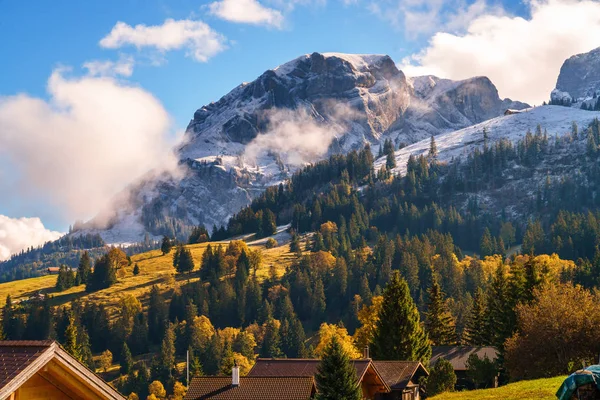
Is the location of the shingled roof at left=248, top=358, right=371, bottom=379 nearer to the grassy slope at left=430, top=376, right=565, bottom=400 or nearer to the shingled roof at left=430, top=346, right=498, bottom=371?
the grassy slope at left=430, top=376, right=565, bottom=400

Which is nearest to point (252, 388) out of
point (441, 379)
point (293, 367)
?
point (293, 367)

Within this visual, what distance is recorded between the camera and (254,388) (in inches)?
1735

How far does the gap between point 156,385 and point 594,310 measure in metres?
105

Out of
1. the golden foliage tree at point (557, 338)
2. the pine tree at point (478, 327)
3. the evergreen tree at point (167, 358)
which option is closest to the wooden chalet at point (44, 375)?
the golden foliage tree at point (557, 338)

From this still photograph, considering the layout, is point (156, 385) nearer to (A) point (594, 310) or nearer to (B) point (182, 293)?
(B) point (182, 293)

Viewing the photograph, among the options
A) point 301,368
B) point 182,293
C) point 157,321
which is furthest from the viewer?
point 182,293

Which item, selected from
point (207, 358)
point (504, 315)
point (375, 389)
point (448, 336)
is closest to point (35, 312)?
point (207, 358)

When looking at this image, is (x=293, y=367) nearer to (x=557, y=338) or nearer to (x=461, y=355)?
(x=557, y=338)

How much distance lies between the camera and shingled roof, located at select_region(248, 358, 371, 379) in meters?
50.2

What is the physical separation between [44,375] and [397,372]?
48602mm

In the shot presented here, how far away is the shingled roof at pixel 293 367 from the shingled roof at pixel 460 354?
30.6 m

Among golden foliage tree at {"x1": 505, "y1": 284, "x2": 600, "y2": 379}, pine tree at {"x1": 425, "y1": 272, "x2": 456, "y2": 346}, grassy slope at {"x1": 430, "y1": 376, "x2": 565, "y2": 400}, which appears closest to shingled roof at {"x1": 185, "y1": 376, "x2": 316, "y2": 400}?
grassy slope at {"x1": 430, "y1": 376, "x2": 565, "y2": 400}

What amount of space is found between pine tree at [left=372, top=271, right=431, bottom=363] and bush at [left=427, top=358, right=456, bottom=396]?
7.75 metres

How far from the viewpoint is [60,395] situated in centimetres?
1148
